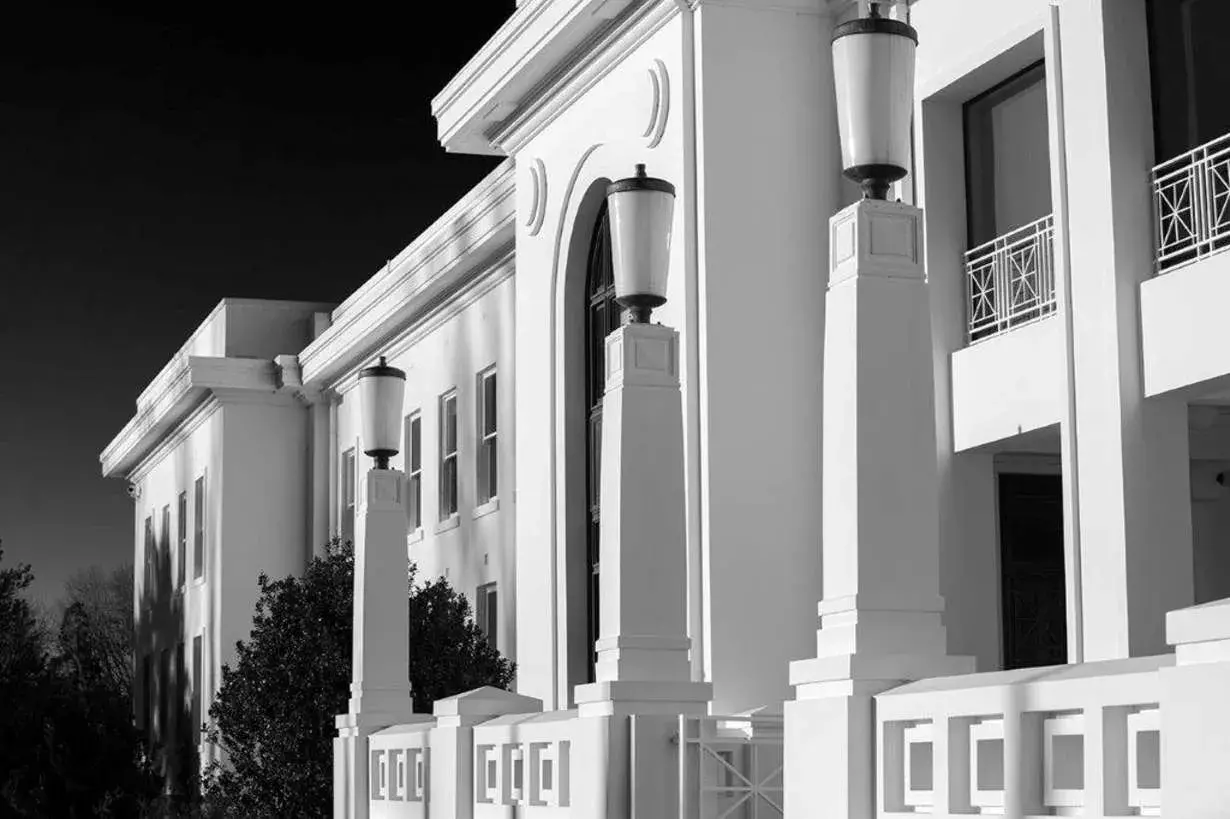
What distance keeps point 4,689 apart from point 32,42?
68.2ft

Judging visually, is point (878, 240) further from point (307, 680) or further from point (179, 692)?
point (179, 692)

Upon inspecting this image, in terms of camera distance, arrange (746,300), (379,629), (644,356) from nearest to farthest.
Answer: (644,356), (746,300), (379,629)

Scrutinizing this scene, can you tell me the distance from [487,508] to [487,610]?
51.4 inches

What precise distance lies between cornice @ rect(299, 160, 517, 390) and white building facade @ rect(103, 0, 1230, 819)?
139 millimetres

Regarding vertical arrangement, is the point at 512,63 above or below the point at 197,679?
above

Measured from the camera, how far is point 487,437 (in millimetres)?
24656

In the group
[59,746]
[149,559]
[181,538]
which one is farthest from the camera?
[149,559]

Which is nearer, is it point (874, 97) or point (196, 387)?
point (874, 97)

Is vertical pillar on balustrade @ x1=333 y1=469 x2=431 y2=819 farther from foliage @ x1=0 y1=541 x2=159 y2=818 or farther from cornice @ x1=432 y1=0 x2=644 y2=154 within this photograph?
foliage @ x1=0 y1=541 x2=159 y2=818

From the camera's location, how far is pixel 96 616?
67.7 metres

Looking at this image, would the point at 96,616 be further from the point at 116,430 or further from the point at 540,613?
the point at 540,613

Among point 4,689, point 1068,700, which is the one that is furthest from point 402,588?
point 4,689

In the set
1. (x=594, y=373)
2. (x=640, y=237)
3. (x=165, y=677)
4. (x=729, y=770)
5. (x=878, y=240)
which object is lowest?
(x=729, y=770)

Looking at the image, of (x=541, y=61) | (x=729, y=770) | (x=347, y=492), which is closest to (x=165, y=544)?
(x=347, y=492)
